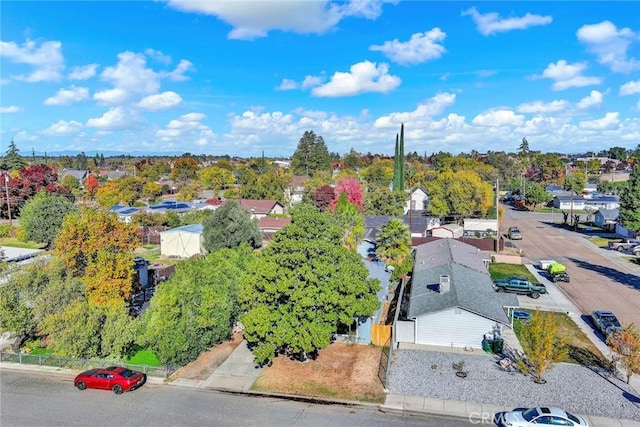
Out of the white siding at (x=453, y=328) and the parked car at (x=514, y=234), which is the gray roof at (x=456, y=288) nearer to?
the white siding at (x=453, y=328)

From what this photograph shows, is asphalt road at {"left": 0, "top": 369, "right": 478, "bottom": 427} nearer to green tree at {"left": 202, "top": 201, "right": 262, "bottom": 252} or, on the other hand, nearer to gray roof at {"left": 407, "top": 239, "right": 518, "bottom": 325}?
gray roof at {"left": 407, "top": 239, "right": 518, "bottom": 325}

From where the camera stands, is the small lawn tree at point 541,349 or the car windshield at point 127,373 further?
the car windshield at point 127,373

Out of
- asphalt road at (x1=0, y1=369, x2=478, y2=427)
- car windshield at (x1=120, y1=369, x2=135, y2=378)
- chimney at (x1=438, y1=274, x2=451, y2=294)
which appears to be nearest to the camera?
asphalt road at (x1=0, y1=369, x2=478, y2=427)

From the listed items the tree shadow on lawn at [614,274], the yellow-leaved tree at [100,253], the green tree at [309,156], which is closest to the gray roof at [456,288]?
the tree shadow on lawn at [614,274]

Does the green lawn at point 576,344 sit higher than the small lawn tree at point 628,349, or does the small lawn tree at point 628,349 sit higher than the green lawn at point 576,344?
the small lawn tree at point 628,349

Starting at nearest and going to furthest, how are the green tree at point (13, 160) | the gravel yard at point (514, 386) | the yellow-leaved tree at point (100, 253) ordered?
the gravel yard at point (514, 386) < the yellow-leaved tree at point (100, 253) < the green tree at point (13, 160)

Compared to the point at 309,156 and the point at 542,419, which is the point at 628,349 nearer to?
the point at 542,419

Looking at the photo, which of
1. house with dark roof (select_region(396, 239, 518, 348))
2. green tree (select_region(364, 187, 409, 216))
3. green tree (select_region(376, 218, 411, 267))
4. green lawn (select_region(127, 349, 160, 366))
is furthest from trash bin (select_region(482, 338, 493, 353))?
green tree (select_region(364, 187, 409, 216))
